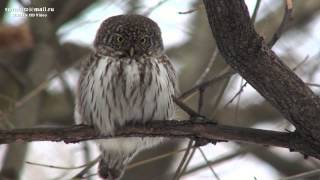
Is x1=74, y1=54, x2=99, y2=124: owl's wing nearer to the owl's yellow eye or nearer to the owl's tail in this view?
the owl's yellow eye

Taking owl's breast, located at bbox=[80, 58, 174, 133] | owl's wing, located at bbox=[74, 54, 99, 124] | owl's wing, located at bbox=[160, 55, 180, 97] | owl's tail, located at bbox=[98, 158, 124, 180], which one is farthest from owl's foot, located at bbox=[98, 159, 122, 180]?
owl's wing, located at bbox=[160, 55, 180, 97]

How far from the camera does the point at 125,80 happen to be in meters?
4.44

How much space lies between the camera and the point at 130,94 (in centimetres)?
446

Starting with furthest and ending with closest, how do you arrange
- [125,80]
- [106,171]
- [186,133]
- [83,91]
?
1. [106,171]
2. [83,91]
3. [125,80]
4. [186,133]

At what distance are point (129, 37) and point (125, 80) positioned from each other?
0.39 m

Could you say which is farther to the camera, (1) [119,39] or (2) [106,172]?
(2) [106,172]

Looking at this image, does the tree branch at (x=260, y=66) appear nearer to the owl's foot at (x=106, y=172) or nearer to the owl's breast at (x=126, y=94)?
the owl's breast at (x=126, y=94)

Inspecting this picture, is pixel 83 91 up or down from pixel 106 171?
up

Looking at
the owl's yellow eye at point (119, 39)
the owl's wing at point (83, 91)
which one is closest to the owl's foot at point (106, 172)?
the owl's wing at point (83, 91)

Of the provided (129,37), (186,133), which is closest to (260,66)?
(186,133)

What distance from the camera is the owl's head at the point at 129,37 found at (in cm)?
462

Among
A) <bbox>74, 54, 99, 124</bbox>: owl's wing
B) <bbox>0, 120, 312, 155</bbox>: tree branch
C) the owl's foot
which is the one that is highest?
<bbox>74, 54, 99, 124</bbox>: owl's wing

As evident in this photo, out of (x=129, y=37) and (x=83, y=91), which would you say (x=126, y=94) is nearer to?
(x=83, y=91)

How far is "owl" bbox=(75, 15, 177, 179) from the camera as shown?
4449 millimetres
